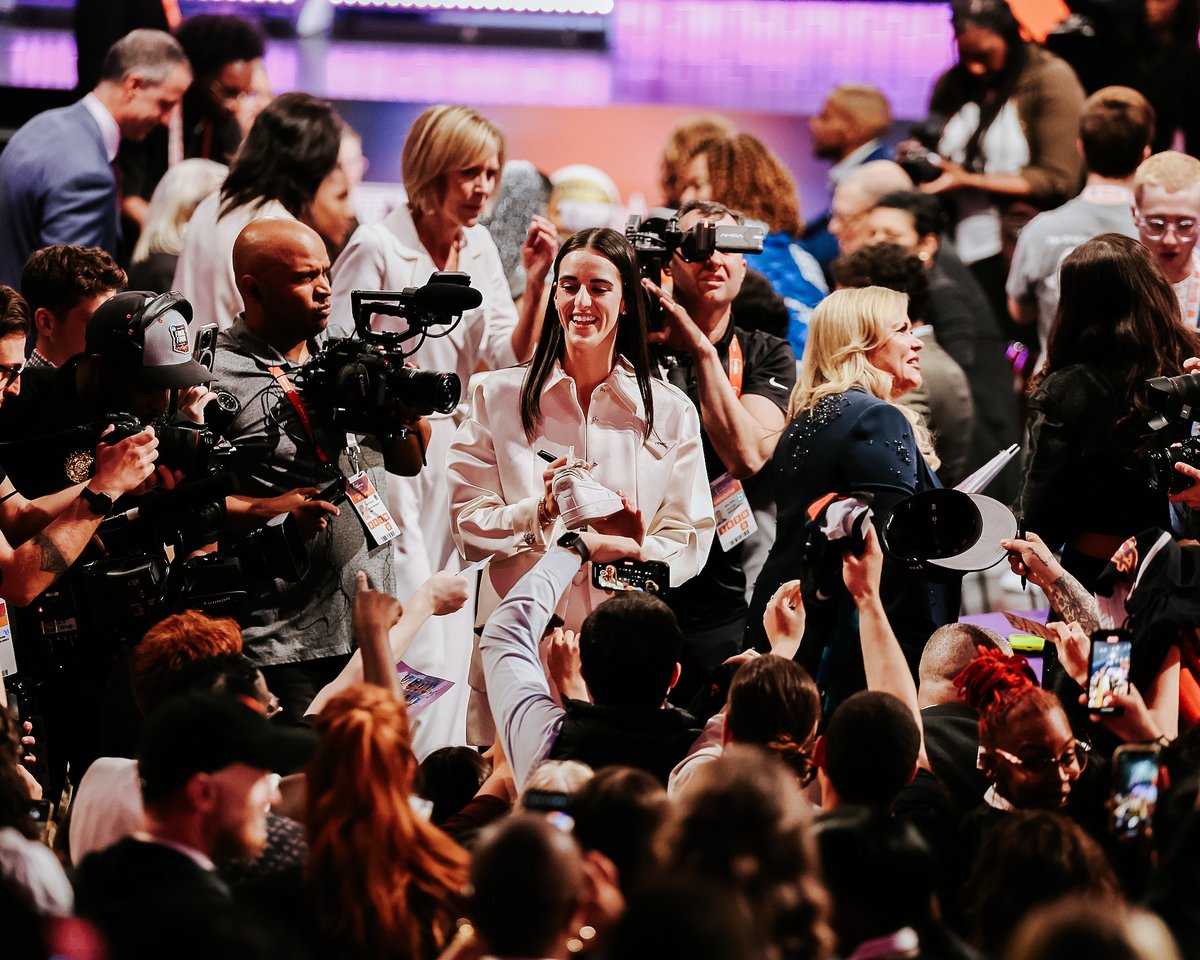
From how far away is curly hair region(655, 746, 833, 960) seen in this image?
2.45 m

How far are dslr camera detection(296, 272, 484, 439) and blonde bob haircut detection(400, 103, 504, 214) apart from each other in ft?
3.31

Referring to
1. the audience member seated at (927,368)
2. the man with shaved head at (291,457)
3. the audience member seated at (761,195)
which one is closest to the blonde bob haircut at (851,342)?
the audience member seated at (927,368)

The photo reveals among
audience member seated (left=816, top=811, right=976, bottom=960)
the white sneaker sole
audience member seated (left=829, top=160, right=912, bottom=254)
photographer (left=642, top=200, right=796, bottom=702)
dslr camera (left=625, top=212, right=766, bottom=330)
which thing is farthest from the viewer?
audience member seated (left=829, top=160, right=912, bottom=254)

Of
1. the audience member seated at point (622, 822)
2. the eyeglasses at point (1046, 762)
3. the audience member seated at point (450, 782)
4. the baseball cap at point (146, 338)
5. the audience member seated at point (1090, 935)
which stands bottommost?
the audience member seated at point (450, 782)

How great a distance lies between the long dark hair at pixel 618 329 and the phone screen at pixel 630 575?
44 cm

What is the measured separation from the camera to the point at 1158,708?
3.93 m

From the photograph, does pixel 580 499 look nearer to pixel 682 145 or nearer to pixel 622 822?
pixel 622 822

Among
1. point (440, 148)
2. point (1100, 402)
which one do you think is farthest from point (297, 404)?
point (1100, 402)

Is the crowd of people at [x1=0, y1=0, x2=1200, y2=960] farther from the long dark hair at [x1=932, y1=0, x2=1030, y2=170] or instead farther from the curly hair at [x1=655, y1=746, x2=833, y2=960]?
the long dark hair at [x1=932, y1=0, x2=1030, y2=170]

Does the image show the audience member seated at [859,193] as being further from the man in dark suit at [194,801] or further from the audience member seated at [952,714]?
the man in dark suit at [194,801]

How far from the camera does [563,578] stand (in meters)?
3.84

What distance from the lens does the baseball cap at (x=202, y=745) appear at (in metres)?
2.91

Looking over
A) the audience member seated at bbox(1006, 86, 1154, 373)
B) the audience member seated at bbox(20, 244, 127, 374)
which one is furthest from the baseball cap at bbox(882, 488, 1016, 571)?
the audience member seated at bbox(1006, 86, 1154, 373)

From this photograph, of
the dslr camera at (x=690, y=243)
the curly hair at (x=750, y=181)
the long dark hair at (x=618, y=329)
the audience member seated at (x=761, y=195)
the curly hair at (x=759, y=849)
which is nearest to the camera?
the curly hair at (x=759, y=849)
